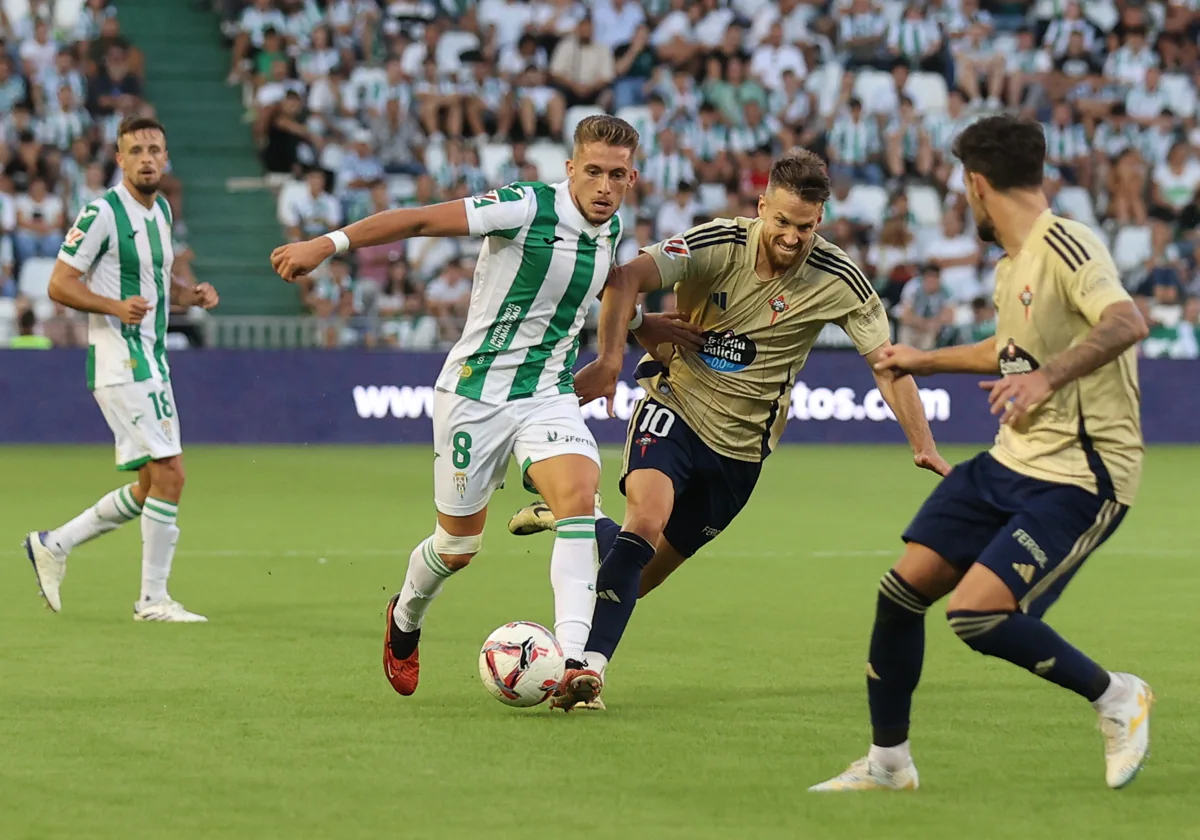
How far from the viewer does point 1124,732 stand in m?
5.39

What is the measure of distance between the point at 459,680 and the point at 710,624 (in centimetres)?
192

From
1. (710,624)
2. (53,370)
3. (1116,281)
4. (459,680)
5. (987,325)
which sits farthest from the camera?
(987,325)

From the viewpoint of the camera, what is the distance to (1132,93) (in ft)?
81.9

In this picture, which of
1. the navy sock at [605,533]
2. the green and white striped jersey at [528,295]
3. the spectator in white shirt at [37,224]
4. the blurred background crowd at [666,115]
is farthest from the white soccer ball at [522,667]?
the spectator in white shirt at [37,224]

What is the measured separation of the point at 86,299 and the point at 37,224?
490 inches

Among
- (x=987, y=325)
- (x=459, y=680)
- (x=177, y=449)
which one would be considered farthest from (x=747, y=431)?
(x=987, y=325)

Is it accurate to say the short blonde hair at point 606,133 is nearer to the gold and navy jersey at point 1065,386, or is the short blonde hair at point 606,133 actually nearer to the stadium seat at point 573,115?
the gold and navy jersey at point 1065,386

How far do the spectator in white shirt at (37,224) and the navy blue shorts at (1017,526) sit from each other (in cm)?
1665

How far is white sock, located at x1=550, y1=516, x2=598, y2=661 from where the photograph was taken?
21.8ft

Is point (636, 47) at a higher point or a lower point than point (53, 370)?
higher

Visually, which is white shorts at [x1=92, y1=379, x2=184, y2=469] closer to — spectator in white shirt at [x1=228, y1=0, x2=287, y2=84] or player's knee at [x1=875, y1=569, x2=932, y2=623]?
player's knee at [x1=875, y1=569, x2=932, y2=623]

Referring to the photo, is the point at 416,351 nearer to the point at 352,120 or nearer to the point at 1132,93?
the point at 352,120

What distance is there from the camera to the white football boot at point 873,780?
210 inches

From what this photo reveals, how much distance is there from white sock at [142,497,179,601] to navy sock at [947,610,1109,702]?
4765 mm
